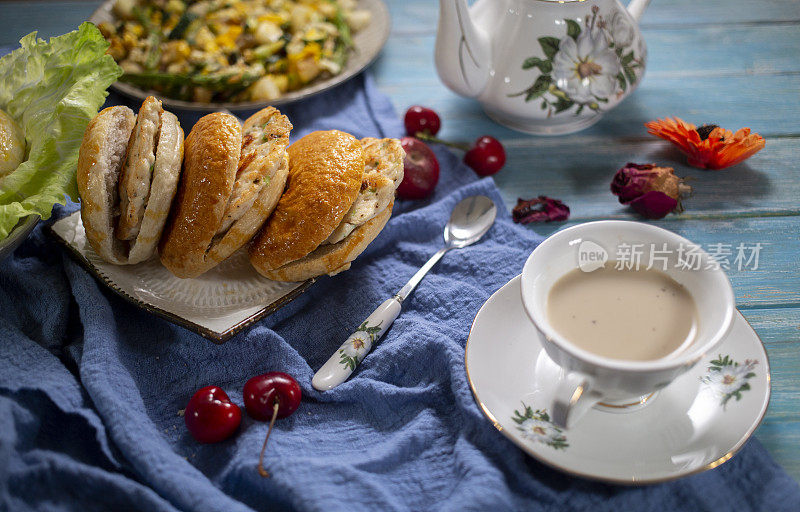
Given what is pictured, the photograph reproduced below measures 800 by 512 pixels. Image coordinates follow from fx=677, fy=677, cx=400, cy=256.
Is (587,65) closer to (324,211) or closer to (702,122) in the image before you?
(702,122)

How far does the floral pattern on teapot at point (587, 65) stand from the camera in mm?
2445

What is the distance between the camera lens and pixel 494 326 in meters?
1.77

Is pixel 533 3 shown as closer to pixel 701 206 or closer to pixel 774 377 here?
pixel 701 206

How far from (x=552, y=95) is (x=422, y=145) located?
1.74 feet

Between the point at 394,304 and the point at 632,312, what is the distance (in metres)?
0.72

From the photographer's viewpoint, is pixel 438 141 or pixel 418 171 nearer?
pixel 418 171

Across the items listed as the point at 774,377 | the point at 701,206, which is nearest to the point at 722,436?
the point at 774,377

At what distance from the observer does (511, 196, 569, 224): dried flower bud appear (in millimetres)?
2357

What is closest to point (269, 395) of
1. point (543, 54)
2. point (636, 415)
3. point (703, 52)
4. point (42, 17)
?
point (636, 415)

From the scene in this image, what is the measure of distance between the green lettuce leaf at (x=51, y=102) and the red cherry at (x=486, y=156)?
131 centimetres

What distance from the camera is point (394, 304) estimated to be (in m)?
2.01

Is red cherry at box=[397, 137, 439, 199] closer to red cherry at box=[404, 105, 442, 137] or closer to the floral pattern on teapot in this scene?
red cherry at box=[404, 105, 442, 137]

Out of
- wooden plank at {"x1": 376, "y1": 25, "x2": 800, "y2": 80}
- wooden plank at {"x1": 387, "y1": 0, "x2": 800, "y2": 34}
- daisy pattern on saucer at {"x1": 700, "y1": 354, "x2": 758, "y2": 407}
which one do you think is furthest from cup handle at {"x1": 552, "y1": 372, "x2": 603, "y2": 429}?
wooden plank at {"x1": 387, "y1": 0, "x2": 800, "y2": 34}

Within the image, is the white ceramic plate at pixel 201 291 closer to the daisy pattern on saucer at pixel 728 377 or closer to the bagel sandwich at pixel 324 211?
the bagel sandwich at pixel 324 211
